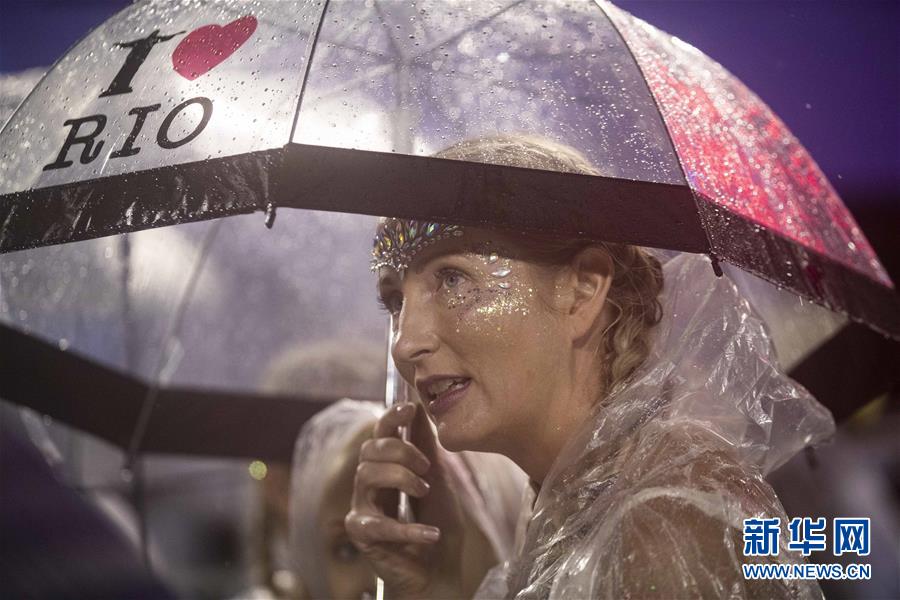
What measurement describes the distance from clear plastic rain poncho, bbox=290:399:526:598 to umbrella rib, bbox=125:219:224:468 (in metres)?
0.58

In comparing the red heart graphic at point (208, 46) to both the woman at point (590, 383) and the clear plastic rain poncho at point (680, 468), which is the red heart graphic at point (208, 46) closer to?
the woman at point (590, 383)

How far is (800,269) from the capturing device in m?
2.28

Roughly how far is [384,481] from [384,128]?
106cm

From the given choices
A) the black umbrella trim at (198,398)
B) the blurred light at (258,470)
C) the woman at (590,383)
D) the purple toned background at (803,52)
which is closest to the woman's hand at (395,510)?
the woman at (590,383)

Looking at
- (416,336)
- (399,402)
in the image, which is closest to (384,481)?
(399,402)

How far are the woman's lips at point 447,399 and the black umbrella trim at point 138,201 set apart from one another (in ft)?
2.18

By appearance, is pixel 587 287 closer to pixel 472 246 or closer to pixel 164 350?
pixel 472 246

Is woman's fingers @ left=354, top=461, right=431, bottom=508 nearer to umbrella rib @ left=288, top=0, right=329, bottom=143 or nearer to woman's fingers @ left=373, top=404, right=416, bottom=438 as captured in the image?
woman's fingers @ left=373, top=404, right=416, bottom=438

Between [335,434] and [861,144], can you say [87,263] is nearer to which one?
[335,434]

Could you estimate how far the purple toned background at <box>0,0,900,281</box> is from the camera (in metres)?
2.94

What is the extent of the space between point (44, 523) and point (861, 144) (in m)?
4.70

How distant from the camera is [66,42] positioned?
2902mm

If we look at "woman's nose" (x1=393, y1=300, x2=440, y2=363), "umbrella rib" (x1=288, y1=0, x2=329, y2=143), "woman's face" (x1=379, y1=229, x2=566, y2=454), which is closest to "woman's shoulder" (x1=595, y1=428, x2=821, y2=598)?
"woman's face" (x1=379, y1=229, x2=566, y2=454)

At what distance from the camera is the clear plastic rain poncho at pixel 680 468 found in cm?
172
